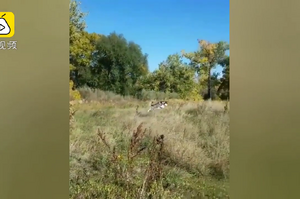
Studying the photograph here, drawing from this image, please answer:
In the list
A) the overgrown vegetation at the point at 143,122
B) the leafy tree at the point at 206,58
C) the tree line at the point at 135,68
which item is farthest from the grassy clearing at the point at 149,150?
the leafy tree at the point at 206,58

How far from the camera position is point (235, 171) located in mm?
2689

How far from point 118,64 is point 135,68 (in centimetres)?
15

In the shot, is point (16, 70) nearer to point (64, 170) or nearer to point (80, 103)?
point (80, 103)

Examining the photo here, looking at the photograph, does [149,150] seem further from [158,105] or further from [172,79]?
Answer: [172,79]

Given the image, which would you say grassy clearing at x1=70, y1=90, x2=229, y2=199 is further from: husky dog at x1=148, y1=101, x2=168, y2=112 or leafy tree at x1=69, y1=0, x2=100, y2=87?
leafy tree at x1=69, y1=0, x2=100, y2=87

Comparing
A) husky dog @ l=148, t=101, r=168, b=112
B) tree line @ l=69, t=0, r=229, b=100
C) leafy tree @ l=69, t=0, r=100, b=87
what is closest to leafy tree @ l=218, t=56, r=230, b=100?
tree line @ l=69, t=0, r=229, b=100

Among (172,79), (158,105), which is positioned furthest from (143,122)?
(172,79)

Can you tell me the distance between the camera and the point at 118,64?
2.75 meters

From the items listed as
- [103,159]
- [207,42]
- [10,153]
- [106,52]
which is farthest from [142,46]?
[10,153]

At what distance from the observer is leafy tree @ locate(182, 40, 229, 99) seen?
276 centimetres

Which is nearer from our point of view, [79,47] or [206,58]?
[79,47]

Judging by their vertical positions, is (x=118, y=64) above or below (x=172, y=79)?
above

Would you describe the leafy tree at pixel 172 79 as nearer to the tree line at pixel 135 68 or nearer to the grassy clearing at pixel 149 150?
the tree line at pixel 135 68

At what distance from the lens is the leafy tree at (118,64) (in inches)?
107
